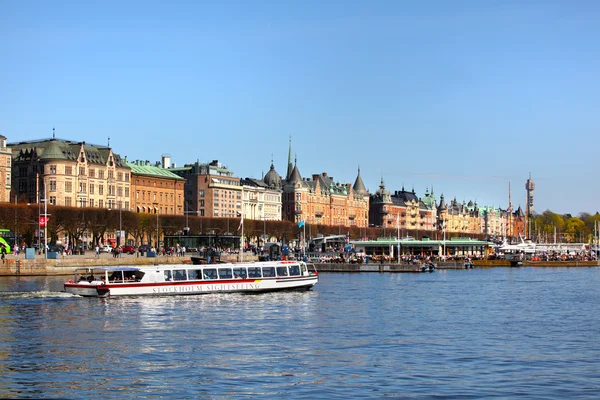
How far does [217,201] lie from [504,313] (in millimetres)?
128331

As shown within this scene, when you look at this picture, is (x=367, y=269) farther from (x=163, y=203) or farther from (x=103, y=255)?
(x=163, y=203)

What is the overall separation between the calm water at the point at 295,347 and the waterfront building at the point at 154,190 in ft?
304

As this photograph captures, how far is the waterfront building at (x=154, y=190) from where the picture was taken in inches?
6225

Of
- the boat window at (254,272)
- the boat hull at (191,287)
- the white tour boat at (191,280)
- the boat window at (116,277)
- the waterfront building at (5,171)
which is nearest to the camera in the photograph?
the boat hull at (191,287)

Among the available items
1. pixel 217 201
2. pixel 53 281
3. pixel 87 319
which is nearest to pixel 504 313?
pixel 87 319

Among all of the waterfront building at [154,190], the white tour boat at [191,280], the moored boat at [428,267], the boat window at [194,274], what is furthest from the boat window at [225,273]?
the waterfront building at [154,190]

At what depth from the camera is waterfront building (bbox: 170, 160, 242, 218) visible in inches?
7067

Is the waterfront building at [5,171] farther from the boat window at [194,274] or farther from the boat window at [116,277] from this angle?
the boat window at [194,274]

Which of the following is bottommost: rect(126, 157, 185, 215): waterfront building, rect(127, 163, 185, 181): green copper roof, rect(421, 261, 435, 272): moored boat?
rect(421, 261, 435, 272): moored boat

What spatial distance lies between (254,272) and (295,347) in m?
29.1

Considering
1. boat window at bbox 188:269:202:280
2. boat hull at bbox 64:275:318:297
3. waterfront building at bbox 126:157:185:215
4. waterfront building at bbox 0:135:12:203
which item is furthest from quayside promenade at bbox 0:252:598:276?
waterfront building at bbox 126:157:185:215

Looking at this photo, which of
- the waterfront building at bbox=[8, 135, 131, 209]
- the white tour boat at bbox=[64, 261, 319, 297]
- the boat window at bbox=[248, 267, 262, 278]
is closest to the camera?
the white tour boat at bbox=[64, 261, 319, 297]

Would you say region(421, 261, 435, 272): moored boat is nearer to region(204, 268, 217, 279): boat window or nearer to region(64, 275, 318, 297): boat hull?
region(64, 275, 318, 297): boat hull

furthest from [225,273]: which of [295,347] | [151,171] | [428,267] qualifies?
[151,171]
